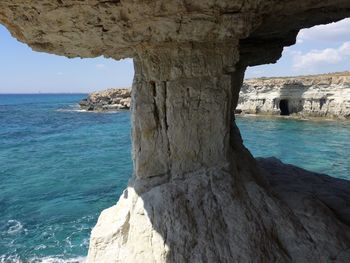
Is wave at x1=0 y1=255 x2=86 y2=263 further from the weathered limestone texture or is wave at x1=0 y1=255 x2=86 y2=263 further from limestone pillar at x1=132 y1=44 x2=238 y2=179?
limestone pillar at x1=132 y1=44 x2=238 y2=179

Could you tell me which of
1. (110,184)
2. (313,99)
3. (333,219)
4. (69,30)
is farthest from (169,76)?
(313,99)

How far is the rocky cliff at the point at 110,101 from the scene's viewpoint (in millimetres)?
62750

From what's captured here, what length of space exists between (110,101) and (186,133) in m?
61.8

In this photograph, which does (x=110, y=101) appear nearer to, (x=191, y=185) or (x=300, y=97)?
(x=300, y=97)

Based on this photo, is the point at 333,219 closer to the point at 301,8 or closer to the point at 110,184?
the point at 301,8

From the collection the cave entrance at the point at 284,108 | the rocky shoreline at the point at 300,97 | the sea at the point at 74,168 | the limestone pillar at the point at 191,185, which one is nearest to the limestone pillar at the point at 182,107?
the limestone pillar at the point at 191,185

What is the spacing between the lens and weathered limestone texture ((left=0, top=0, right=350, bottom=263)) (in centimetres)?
518

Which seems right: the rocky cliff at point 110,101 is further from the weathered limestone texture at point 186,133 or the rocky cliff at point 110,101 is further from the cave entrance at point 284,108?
the weathered limestone texture at point 186,133

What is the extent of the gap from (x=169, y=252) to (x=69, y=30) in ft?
11.2

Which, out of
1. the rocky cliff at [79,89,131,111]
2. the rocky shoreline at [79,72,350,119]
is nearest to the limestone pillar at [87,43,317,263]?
the rocky shoreline at [79,72,350,119]

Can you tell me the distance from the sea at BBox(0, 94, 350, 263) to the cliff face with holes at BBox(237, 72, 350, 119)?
7.79ft

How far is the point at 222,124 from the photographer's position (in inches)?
245

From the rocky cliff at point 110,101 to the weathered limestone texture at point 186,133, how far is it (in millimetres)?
55345

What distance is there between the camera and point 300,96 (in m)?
43.2
